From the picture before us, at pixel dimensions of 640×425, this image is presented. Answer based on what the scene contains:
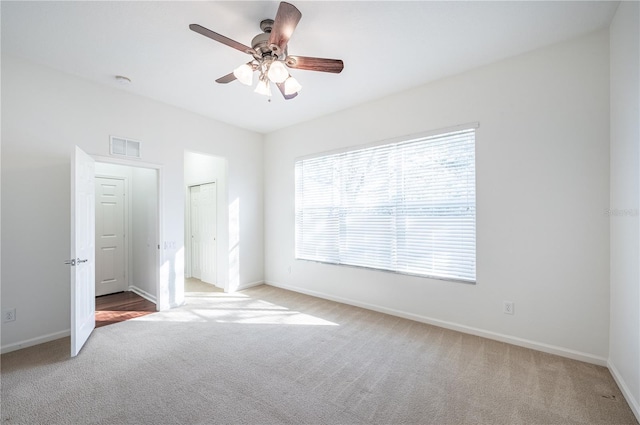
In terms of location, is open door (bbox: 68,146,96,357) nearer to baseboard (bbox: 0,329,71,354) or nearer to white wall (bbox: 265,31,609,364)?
baseboard (bbox: 0,329,71,354)

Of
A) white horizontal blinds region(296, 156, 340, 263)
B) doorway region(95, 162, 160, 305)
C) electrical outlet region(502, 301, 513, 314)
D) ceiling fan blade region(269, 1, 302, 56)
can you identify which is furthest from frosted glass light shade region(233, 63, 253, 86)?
electrical outlet region(502, 301, 513, 314)

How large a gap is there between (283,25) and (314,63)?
17.5 inches

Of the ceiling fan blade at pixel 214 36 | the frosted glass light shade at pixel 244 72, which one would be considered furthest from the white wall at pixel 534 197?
the ceiling fan blade at pixel 214 36

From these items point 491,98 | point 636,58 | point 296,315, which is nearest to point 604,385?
point 636,58

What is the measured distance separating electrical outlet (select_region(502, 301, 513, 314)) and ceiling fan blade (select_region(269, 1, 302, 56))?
3.32 m

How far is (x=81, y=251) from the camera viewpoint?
9.58ft

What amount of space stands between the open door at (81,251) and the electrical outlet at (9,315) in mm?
607

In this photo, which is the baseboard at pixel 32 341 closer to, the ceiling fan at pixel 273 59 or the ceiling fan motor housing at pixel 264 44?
the ceiling fan at pixel 273 59

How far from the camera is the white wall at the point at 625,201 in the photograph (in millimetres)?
1959

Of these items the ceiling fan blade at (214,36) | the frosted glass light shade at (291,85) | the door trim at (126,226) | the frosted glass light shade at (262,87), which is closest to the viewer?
the ceiling fan blade at (214,36)

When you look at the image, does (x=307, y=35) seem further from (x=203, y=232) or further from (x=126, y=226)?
(x=126, y=226)

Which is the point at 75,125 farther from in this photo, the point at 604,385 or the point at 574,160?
the point at 604,385

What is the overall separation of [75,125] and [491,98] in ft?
15.8

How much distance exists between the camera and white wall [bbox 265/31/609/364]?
2537 millimetres
